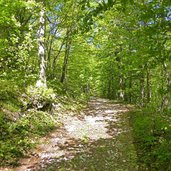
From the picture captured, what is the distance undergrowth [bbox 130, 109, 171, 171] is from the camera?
7.24 meters

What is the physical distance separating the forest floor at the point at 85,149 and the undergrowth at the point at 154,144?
314 mm

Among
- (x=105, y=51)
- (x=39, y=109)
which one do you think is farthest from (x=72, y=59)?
(x=39, y=109)

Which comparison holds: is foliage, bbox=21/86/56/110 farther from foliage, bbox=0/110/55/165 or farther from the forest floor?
the forest floor

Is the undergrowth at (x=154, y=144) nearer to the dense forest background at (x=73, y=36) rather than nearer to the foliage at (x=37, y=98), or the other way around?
the dense forest background at (x=73, y=36)

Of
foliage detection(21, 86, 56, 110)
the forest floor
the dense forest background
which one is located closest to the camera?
the dense forest background

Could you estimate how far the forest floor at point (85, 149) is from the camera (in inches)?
299

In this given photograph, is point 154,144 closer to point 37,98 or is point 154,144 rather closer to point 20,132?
point 20,132

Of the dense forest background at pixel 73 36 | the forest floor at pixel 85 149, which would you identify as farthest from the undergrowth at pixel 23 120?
the forest floor at pixel 85 149

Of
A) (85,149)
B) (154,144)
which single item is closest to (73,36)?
(85,149)

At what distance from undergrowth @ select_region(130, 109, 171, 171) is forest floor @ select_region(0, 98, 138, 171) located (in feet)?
1.03

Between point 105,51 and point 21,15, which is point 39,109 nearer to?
point 21,15

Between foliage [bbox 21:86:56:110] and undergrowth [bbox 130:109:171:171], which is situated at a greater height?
foliage [bbox 21:86:56:110]

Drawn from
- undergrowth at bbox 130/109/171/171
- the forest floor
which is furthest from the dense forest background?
the forest floor

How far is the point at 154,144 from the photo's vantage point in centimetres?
882
